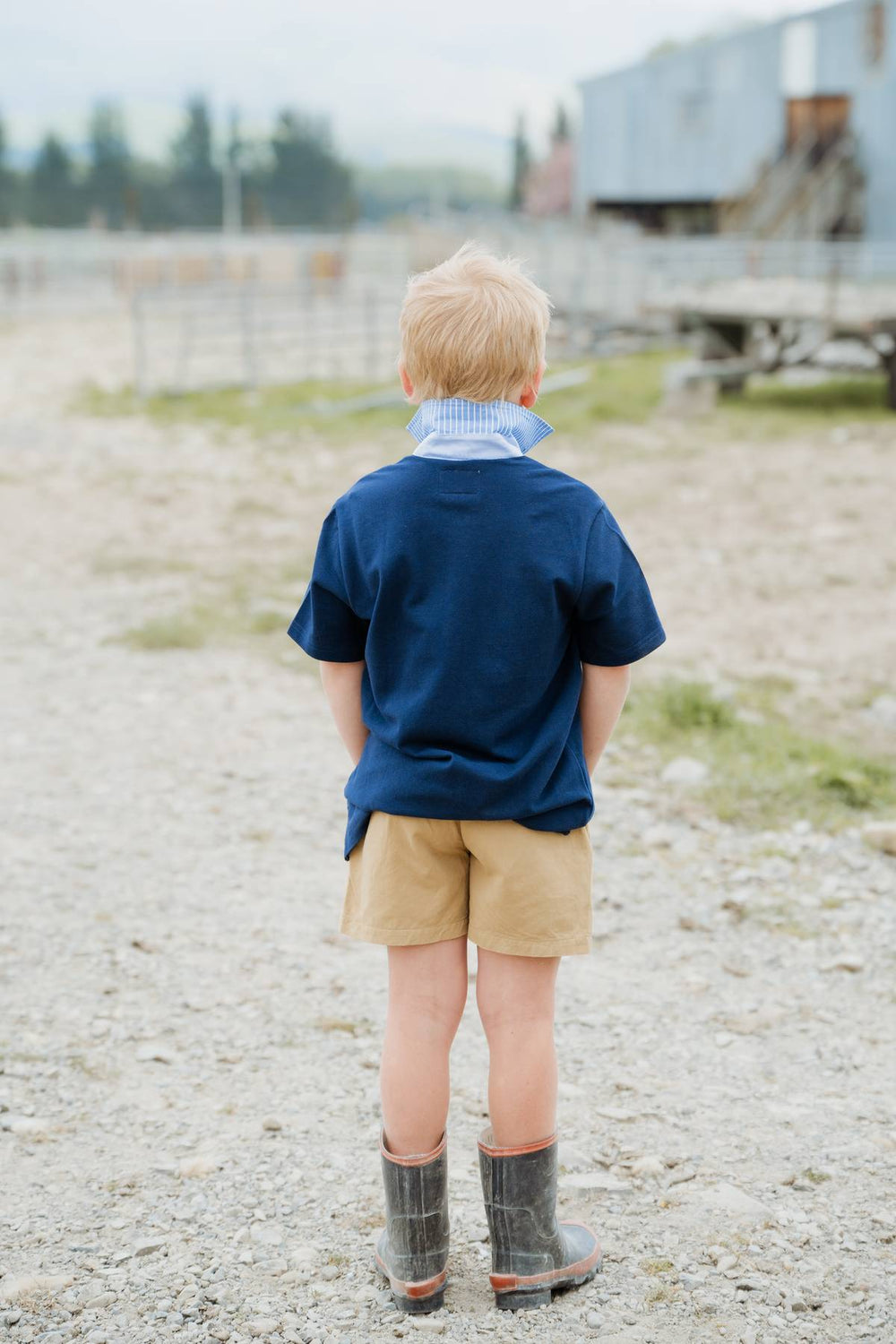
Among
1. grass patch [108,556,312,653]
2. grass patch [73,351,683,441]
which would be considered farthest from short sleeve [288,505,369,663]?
grass patch [73,351,683,441]

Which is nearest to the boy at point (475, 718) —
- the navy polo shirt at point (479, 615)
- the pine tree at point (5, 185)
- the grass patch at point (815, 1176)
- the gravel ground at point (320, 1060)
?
the navy polo shirt at point (479, 615)

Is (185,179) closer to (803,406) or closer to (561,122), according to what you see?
(561,122)

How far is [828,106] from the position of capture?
25719 millimetres

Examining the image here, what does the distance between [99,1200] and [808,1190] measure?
1293 mm

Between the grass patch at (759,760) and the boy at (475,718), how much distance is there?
224cm

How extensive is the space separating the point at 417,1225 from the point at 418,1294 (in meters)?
0.11

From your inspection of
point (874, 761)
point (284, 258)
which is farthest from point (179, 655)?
point (284, 258)

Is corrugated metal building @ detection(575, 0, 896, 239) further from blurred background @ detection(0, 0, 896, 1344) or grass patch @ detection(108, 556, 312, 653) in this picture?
grass patch @ detection(108, 556, 312, 653)

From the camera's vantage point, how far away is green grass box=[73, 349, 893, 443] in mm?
11401

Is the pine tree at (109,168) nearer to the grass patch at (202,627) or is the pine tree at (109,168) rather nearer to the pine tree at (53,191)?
Result: the pine tree at (53,191)

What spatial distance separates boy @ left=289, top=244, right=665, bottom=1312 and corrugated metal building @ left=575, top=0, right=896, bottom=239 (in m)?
24.6

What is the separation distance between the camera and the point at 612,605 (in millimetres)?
1902

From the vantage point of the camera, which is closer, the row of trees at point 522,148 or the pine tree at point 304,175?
the pine tree at point 304,175

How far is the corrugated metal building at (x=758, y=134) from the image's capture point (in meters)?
24.2
